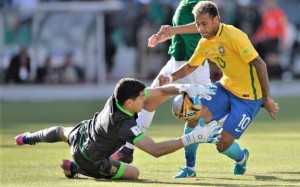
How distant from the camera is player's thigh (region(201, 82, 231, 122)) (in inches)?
449

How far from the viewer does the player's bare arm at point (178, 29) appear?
11.7 m

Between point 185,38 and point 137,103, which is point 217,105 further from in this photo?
point 137,103

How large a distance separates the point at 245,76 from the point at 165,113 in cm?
1149

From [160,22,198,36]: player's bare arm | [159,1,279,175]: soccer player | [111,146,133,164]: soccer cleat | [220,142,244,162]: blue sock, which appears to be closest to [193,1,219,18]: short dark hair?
[159,1,279,175]: soccer player

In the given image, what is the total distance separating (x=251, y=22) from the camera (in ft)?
102

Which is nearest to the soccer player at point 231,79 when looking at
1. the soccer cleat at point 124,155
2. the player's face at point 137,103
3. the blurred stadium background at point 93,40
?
the player's face at point 137,103

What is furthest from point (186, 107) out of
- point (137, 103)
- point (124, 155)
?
point (124, 155)

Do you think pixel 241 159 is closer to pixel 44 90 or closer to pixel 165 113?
pixel 165 113

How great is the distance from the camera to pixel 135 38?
1251 inches

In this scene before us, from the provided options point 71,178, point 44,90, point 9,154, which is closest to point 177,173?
point 71,178

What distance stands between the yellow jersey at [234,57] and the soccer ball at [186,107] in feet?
2.18

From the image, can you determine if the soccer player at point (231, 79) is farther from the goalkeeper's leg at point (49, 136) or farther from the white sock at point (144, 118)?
the goalkeeper's leg at point (49, 136)

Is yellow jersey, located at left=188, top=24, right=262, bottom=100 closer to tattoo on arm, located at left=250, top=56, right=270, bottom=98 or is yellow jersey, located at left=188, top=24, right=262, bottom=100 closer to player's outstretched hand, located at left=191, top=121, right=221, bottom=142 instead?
tattoo on arm, located at left=250, top=56, right=270, bottom=98

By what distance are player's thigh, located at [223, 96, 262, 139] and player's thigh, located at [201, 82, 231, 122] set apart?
0.11 meters
